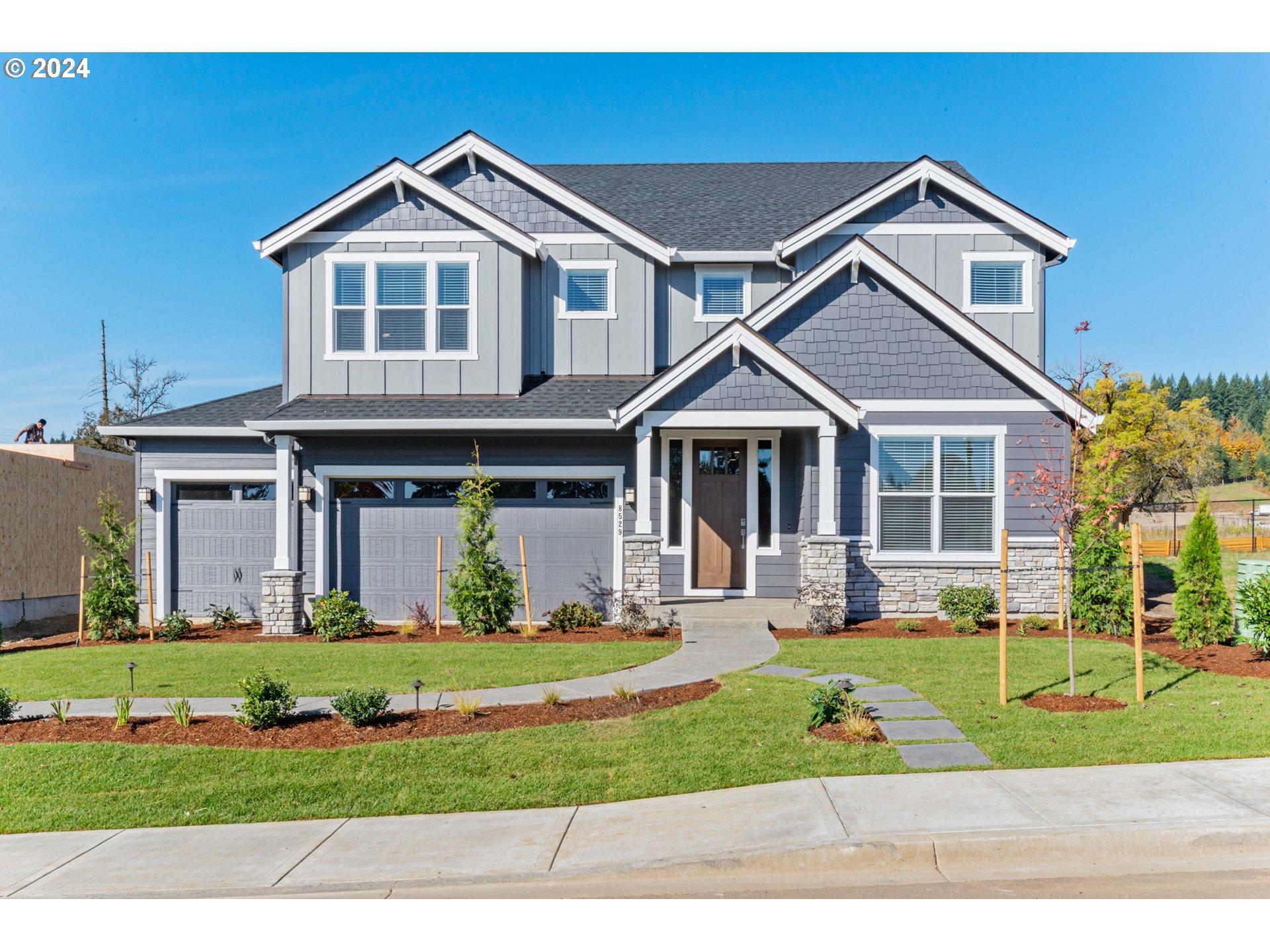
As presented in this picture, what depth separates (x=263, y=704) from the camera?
8.24 meters

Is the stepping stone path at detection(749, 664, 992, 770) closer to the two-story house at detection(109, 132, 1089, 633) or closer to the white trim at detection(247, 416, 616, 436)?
the two-story house at detection(109, 132, 1089, 633)

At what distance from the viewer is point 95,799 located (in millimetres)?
6945

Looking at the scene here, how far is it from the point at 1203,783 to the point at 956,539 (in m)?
8.40

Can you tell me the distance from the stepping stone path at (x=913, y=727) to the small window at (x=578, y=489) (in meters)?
6.27

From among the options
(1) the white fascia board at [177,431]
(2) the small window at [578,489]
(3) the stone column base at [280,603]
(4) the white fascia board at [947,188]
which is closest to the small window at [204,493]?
(1) the white fascia board at [177,431]

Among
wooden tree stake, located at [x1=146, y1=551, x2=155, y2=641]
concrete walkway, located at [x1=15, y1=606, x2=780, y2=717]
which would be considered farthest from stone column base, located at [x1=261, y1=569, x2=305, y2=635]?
concrete walkway, located at [x1=15, y1=606, x2=780, y2=717]

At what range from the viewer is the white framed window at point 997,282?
16.6 m

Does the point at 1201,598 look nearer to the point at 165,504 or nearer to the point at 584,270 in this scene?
the point at 584,270

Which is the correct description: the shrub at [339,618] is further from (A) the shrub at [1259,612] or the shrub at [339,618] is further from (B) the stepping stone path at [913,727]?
(A) the shrub at [1259,612]

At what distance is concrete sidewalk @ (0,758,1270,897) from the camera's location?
17.6ft

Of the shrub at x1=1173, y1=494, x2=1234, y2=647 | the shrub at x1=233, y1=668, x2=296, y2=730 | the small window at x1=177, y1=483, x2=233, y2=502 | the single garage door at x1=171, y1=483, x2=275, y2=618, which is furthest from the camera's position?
the small window at x1=177, y1=483, x2=233, y2=502

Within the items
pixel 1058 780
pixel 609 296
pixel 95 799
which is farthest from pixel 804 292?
pixel 95 799

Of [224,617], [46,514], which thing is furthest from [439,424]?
[46,514]

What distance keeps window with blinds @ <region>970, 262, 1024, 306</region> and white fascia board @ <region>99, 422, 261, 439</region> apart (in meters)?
13.3
